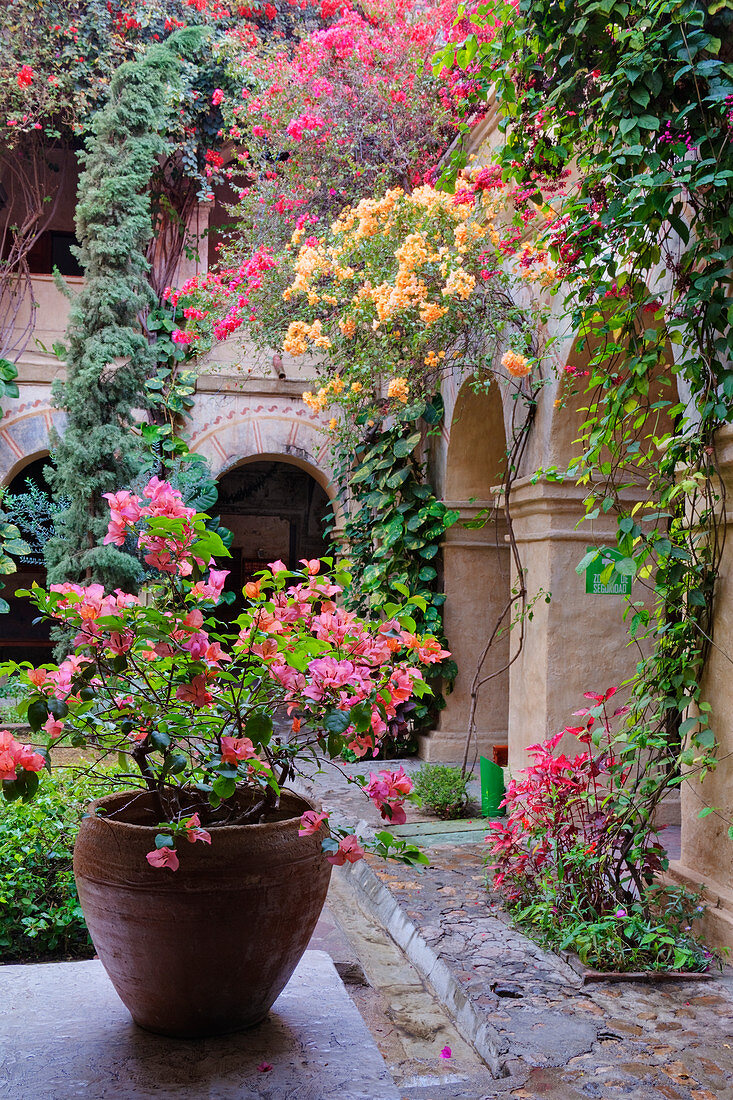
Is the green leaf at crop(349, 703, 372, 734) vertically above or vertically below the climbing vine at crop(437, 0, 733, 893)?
below

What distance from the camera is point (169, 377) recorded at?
10.8 meters

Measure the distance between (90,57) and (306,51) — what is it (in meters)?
3.10

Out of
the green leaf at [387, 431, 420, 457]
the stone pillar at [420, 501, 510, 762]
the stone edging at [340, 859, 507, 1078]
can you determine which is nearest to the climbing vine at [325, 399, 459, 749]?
the green leaf at [387, 431, 420, 457]

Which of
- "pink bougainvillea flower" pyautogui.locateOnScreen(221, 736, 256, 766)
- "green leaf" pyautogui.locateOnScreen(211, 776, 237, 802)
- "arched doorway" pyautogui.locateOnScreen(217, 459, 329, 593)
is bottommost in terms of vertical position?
"green leaf" pyautogui.locateOnScreen(211, 776, 237, 802)

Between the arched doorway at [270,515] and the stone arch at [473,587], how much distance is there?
6834 millimetres

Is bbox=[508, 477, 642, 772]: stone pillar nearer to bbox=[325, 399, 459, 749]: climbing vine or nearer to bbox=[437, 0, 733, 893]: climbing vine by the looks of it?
bbox=[437, 0, 733, 893]: climbing vine

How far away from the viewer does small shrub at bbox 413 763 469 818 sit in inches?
244

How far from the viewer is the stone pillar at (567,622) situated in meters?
5.52

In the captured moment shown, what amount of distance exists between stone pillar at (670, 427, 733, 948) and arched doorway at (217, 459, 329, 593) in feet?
36.5

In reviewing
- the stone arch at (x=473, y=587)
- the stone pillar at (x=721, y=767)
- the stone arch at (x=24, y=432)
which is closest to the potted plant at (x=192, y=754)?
the stone pillar at (x=721, y=767)

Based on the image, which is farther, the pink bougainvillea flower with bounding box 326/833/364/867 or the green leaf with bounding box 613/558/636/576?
the green leaf with bounding box 613/558/636/576

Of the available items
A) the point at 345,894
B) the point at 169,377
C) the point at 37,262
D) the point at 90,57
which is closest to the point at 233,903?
the point at 345,894

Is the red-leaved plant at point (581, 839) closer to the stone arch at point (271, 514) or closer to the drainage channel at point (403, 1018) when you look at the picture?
the drainage channel at point (403, 1018)

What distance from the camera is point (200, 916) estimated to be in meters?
2.24
